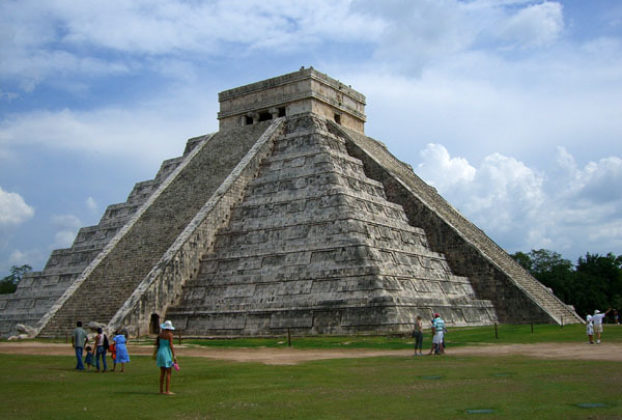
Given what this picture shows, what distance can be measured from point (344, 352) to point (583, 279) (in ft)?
118

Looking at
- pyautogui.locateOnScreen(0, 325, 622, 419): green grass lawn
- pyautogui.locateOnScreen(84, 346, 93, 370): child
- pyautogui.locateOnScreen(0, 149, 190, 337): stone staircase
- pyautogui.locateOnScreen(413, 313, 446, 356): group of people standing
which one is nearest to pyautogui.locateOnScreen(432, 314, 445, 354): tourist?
pyautogui.locateOnScreen(413, 313, 446, 356): group of people standing

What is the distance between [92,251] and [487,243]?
18.0m

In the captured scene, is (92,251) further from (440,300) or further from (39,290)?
(440,300)

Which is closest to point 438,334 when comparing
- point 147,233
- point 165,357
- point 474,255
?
point 165,357

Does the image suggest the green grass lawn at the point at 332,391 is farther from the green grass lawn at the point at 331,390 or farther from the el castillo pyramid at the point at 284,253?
the el castillo pyramid at the point at 284,253

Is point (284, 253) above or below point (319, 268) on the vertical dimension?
above

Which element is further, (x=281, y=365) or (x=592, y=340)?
(x=592, y=340)

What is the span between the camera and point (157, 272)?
24.0m

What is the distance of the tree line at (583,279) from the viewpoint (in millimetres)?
45844

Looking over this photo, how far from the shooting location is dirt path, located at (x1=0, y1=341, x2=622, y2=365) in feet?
50.1

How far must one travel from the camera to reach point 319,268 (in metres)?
22.6

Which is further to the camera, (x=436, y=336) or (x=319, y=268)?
(x=319, y=268)

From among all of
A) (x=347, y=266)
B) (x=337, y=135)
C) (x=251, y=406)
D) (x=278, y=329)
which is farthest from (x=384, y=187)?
(x=251, y=406)

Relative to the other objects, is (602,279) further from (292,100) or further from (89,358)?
(89,358)
